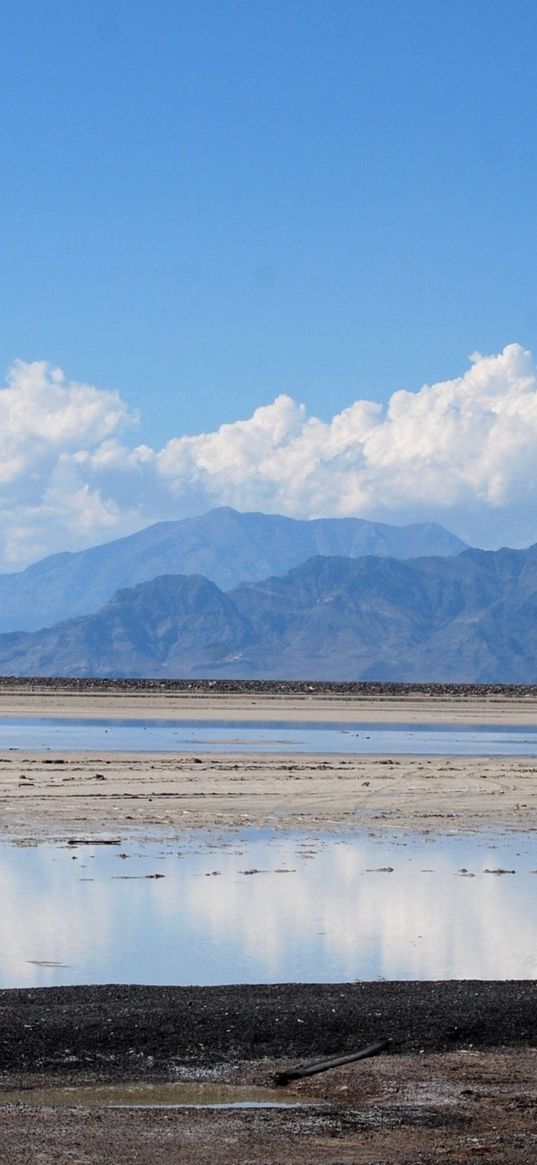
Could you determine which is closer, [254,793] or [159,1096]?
[159,1096]

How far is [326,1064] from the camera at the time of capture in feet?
33.6

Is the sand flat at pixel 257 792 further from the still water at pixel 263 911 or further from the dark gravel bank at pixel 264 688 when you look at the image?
the dark gravel bank at pixel 264 688

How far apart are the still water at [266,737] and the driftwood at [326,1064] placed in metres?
31.1

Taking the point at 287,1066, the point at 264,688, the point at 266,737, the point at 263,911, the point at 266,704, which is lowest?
the point at 287,1066

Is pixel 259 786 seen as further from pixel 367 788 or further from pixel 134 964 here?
pixel 134 964

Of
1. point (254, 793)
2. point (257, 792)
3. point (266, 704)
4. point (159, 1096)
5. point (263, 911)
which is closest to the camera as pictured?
point (159, 1096)

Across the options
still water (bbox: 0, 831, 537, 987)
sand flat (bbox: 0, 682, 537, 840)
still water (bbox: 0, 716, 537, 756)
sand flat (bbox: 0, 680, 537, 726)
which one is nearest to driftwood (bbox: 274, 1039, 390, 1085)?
still water (bbox: 0, 831, 537, 987)

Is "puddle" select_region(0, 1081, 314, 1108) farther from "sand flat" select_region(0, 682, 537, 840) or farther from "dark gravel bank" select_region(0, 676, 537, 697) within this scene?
"dark gravel bank" select_region(0, 676, 537, 697)

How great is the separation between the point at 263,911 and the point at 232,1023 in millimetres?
6062

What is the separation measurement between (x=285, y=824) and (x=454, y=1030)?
14443 mm

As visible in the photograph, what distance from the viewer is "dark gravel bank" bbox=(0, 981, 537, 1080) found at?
10320 mm

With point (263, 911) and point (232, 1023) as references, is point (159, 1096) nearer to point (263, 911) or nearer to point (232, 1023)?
point (232, 1023)

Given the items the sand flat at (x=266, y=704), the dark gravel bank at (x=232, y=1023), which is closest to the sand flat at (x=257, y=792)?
the dark gravel bank at (x=232, y=1023)

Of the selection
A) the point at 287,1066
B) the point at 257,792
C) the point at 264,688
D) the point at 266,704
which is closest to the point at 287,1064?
the point at 287,1066
